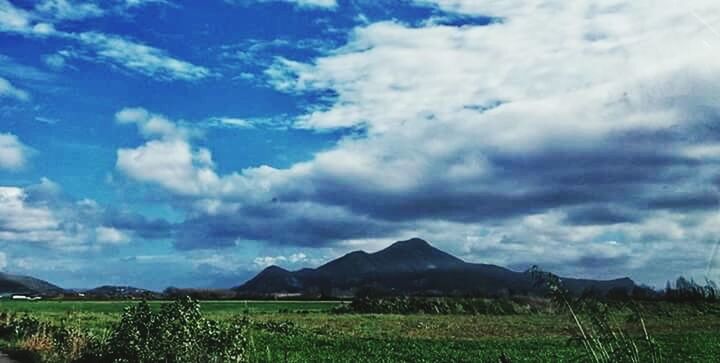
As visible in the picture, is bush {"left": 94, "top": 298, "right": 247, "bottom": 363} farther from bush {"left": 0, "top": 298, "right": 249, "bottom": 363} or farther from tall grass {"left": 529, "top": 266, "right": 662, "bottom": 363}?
tall grass {"left": 529, "top": 266, "right": 662, "bottom": 363}

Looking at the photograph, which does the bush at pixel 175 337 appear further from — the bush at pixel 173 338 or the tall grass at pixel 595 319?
the tall grass at pixel 595 319

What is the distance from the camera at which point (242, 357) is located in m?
15.6

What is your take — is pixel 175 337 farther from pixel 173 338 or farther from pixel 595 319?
pixel 595 319

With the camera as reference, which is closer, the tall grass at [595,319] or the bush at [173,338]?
the tall grass at [595,319]

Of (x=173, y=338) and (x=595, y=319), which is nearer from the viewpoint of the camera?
(x=595, y=319)

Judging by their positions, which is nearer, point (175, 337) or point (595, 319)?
point (595, 319)

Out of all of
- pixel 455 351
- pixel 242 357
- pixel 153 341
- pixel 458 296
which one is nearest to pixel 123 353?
pixel 153 341

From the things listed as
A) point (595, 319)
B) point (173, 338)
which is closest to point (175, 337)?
point (173, 338)

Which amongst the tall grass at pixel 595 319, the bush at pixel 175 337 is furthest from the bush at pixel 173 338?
the tall grass at pixel 595 319

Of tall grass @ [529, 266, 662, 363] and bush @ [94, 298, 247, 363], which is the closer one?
tall grass @ [529, 266, 662, 363]

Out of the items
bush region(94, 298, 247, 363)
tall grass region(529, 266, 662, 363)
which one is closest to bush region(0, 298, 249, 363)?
bush region(94, 298, 247, 363)

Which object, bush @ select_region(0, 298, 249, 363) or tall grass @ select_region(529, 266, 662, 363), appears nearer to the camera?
tall grass @ select_region(529, 266, 662, 363)

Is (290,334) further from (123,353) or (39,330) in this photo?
(123,353)

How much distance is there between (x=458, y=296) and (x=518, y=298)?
846 centimetres
